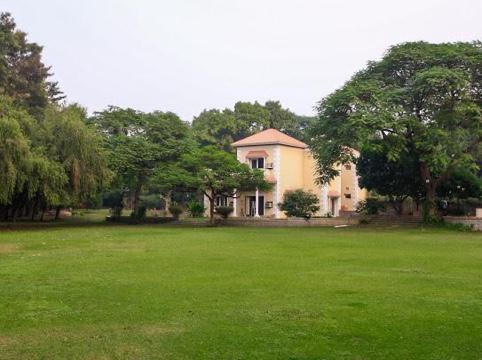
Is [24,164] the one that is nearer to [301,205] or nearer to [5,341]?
[301,205]

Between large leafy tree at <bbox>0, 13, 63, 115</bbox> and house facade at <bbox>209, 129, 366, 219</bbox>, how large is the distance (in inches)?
700

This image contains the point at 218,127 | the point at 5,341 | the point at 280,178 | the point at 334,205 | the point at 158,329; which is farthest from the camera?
the point at 218,127

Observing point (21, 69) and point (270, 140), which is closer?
point (270, 140)

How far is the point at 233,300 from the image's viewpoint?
30.6ft

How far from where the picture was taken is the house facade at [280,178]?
46344 mm

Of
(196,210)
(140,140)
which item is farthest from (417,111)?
(196,210)

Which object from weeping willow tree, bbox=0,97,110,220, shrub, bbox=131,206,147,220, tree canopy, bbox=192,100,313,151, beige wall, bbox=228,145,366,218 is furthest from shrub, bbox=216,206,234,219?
tree canopy, bbox=192,100,313,151

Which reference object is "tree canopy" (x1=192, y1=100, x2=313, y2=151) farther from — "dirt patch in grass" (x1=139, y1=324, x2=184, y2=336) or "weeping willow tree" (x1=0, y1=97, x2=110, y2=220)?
"dirt patch in grass" (x1=139, y1=324, x2=184, y2=336)

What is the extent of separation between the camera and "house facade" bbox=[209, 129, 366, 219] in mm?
46344

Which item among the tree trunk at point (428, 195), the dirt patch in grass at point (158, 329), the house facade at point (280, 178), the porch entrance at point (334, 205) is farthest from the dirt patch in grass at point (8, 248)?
the porch entrance at point (334, 205)

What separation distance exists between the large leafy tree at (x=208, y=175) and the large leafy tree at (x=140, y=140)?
174 centimetres

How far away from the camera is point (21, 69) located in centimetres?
5062

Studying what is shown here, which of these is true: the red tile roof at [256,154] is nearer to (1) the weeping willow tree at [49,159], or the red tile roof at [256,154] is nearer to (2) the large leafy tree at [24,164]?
(1) the weeping willow tree at [49,159]

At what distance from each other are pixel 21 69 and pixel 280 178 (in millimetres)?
25637
